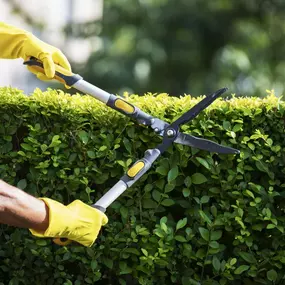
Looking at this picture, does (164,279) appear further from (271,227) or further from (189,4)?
(189,4)

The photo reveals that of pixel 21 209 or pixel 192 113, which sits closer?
pixel 21 209

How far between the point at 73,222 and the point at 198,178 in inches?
31.7

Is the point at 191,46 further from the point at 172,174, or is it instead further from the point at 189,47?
the point at 172,174

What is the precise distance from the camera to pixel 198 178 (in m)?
3.69

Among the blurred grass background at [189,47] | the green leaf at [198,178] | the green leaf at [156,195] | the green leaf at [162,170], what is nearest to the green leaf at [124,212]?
the green leaf at [156,195]

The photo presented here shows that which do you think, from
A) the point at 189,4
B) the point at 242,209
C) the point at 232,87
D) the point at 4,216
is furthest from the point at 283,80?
the point at 4,216

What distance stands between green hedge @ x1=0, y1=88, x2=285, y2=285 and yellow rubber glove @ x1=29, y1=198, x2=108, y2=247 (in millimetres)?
504

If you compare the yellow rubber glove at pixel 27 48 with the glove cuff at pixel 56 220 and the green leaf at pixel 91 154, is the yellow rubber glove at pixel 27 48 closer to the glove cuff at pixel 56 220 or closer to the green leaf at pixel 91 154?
the green leaf at pixel 91 154

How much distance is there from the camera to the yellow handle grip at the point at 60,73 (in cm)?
357

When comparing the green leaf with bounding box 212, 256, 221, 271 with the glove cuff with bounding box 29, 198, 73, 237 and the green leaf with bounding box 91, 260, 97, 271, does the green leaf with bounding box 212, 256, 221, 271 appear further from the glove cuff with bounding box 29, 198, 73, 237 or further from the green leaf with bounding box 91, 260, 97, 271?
the glove cuff with bounding box 29, 198, 73, 237

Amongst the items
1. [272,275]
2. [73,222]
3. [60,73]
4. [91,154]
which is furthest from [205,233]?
[60,73]

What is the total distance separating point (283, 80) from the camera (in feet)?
26.0

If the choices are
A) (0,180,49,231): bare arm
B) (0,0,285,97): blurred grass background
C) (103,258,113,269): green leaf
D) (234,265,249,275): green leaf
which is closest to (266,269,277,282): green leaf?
(234,265,249,275): green leaf

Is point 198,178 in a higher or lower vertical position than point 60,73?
lower
